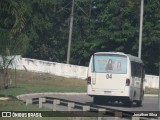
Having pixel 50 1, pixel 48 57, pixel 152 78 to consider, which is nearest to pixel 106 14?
pixel 50 1

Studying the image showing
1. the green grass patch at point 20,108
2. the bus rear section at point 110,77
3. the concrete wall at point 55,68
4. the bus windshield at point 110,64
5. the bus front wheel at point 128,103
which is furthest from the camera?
the concrete wall at point 55,68

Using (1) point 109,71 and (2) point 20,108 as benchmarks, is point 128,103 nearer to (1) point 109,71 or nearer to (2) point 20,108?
(1) point 109,71

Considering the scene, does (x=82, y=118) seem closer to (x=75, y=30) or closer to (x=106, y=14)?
(x=106, y=14)

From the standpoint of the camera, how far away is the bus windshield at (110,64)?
2789 cm

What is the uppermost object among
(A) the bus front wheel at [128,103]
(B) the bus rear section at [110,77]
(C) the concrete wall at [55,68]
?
(C) the concrete wall at [55,68]

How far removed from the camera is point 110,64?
27969mm

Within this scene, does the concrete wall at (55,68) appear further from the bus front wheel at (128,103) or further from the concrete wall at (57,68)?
the bus front wheel at (128,103)

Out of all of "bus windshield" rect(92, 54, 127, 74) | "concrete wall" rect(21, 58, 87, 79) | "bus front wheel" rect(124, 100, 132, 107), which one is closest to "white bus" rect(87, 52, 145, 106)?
"bus windshield" rect(92, 54, 127, 74)

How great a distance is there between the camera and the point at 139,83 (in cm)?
3061

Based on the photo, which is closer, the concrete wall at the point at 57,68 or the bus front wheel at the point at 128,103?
the bus front wheel at the point at 128,103

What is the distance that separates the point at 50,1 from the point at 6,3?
4660 centimetres

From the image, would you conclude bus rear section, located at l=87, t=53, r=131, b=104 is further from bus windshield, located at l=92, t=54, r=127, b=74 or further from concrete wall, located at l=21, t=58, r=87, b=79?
concrete wall, located at l=21, t=58, r=87, b=79

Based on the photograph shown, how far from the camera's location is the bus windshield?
2789 centimetres

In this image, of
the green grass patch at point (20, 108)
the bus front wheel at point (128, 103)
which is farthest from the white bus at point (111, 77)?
the green grass patch at point (20, 108)
